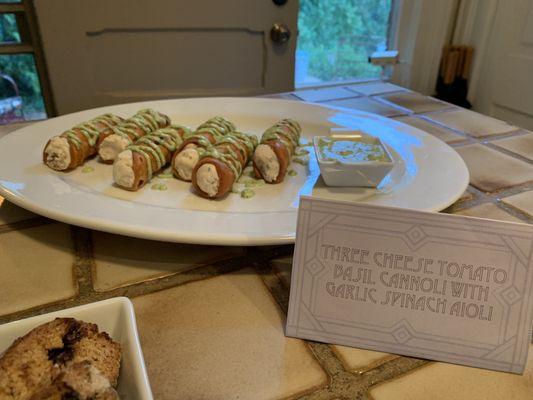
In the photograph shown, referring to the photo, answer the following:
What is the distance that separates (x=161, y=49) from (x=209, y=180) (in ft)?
5.27

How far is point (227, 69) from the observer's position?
7.89ft

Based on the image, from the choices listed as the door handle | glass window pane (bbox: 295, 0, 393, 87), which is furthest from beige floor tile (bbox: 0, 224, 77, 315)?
glass window pane (bbox: 295, 0, 393, 87)

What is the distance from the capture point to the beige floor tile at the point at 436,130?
1.30 meters

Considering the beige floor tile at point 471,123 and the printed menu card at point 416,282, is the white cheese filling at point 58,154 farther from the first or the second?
the beige floor tile at point 471,123

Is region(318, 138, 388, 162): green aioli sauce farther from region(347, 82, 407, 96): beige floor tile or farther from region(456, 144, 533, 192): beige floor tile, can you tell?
region(347, 82, 407, 96): beige floor tile

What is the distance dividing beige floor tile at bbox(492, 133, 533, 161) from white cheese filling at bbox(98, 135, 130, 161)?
1.01 metres

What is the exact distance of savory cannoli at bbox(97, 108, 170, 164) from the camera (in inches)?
38.6

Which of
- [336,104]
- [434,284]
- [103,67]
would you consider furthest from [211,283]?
[103,67]

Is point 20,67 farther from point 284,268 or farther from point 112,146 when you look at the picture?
point 284,268

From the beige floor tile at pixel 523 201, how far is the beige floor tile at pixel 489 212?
0.13ft

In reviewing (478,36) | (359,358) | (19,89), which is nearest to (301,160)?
(359,358)

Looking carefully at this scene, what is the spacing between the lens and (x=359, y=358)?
552 mm

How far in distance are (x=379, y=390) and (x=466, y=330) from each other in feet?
0.41

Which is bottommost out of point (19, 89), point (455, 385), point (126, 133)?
point (19, 89)
